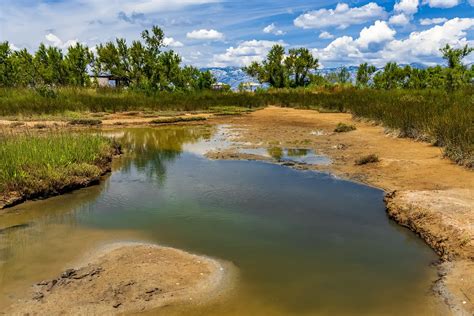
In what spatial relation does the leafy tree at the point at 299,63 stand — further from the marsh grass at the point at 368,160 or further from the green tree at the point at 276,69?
the marsh grass at the point at 368,160

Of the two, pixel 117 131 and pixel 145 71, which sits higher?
pixel 145 71

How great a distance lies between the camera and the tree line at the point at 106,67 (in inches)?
1713

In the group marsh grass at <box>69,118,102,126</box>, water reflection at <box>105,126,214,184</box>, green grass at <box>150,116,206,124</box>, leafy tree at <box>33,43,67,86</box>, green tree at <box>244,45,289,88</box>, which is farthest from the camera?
green tree at <box>244,45,289,88</box>

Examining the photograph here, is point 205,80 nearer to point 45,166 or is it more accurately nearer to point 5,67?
point 5,67

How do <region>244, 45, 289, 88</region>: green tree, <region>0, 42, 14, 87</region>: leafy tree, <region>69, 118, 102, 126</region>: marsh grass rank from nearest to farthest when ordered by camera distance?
<region>69, 118, 102, 126</region>: marsh grass < <region>0, 42, 14, 87</region>: leafy tree < <region>244, 45, 289, 88</region>: green tree

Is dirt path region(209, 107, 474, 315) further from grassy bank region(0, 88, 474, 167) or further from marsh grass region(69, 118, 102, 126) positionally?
marsh grass region(69, 118, 102, 126)

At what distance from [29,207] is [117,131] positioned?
13380mm

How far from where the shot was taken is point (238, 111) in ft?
98.9

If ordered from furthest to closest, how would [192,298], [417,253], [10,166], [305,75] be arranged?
1. [305,75]
2. [10,166]
3. [417,253]
4. [192,298]

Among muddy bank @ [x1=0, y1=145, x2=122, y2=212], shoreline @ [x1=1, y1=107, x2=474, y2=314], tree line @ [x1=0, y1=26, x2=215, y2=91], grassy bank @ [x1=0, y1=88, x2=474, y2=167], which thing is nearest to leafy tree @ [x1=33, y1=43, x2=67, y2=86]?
tree line @ [x1=0, y1=26, x2=215, y2=91]

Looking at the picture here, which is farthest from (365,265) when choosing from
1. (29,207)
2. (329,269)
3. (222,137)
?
(222,137)

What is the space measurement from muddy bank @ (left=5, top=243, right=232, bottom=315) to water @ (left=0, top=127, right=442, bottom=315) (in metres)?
0.27

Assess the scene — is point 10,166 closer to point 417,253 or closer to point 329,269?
point 329,269

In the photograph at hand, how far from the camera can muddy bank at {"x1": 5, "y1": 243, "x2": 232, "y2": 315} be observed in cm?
451
